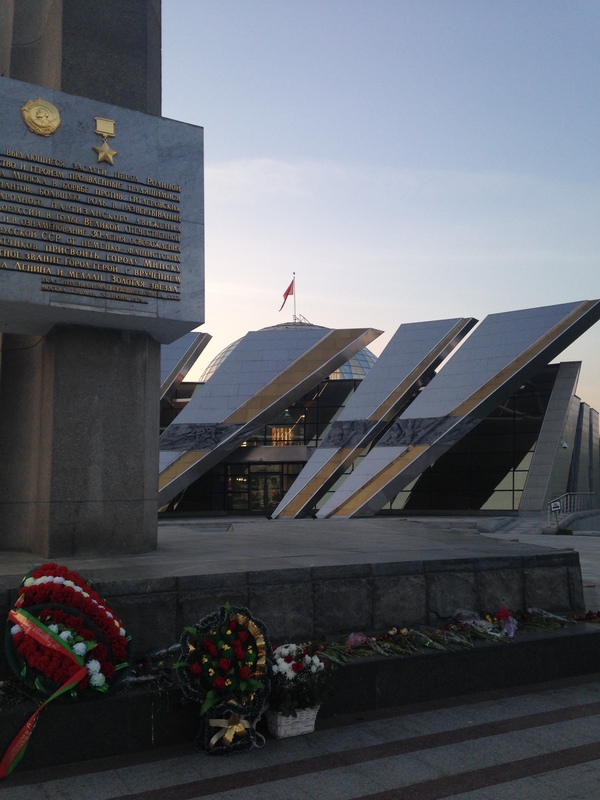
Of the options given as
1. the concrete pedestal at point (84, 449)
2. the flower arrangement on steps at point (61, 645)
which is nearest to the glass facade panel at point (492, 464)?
the concrete pedestal at point (84, 449)

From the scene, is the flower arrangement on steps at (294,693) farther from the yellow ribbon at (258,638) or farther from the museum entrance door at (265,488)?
the museum entrance door at (265,488)

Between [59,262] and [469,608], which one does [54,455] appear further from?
[469,608]

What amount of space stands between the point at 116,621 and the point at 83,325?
4412 mm

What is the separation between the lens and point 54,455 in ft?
27.1

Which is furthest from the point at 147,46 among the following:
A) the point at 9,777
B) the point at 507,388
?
the point at 507,388

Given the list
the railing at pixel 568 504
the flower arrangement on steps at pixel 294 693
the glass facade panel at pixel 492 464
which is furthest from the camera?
the glass facade panel at pixel 492 464

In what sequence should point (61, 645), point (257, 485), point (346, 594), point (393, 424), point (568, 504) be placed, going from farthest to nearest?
point (257, 485) < point (568, 504) < point (393, 424) < point (346, 594) < point (61, 645)

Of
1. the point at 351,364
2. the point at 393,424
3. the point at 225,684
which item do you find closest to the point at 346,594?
the point at 225,684

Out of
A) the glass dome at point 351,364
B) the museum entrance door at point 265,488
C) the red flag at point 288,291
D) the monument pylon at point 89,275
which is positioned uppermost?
the red flag at point 288,291

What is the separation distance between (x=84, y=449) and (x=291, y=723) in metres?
4.31

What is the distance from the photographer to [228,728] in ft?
16.8

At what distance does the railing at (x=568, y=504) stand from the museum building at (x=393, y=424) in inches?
24.8

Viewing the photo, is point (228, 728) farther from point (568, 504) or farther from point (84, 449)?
point (568, 504)

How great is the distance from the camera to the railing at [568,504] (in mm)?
29259
